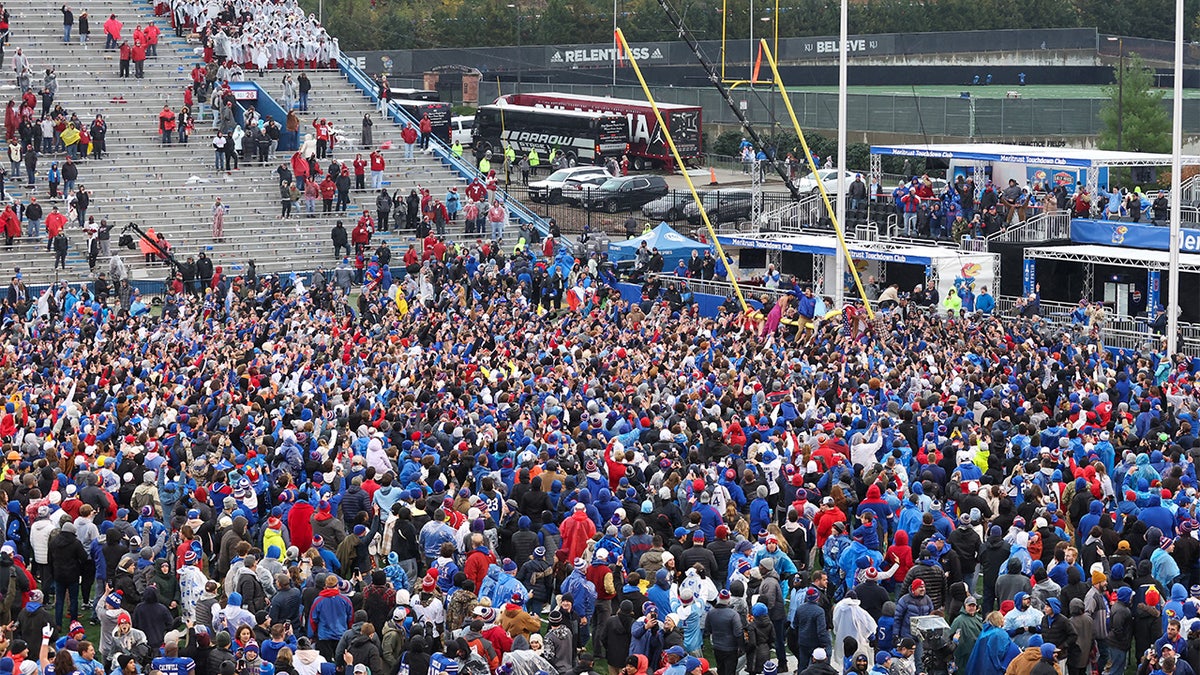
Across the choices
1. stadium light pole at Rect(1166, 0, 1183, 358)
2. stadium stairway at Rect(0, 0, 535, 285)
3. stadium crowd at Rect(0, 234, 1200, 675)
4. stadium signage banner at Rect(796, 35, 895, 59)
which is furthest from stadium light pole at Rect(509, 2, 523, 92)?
stadium crowd at Rect(0, 234, 1200, 675)

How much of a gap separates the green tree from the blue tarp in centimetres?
2206

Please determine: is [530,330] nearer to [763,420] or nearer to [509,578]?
[763,420]

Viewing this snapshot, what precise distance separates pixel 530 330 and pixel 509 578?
14.8m

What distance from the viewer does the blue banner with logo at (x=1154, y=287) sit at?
33438mm

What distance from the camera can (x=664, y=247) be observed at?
39.5 metres

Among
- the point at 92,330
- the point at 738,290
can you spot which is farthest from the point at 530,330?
the point at 92,330

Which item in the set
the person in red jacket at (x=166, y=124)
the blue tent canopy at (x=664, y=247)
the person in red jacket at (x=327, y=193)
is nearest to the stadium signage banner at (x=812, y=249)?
the blue tent canopy at (x=664, y=247)

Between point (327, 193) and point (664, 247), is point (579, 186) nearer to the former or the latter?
point (327, 193)

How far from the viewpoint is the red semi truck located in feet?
180

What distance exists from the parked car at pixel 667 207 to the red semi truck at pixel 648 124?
718 centimetres

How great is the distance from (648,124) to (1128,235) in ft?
69.3

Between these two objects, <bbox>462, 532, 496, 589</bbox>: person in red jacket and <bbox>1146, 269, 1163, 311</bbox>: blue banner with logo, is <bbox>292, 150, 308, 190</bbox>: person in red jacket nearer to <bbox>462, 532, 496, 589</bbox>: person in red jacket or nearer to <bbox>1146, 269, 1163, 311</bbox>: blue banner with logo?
<bbox>1146, 269, 1163, 311</bbox>: blue banner with logo

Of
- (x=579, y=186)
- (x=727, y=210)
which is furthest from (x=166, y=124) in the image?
(x=727, y=210)

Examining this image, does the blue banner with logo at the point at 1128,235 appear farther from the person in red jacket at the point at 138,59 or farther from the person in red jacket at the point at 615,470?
the person in red jacket at the point at 138,59
